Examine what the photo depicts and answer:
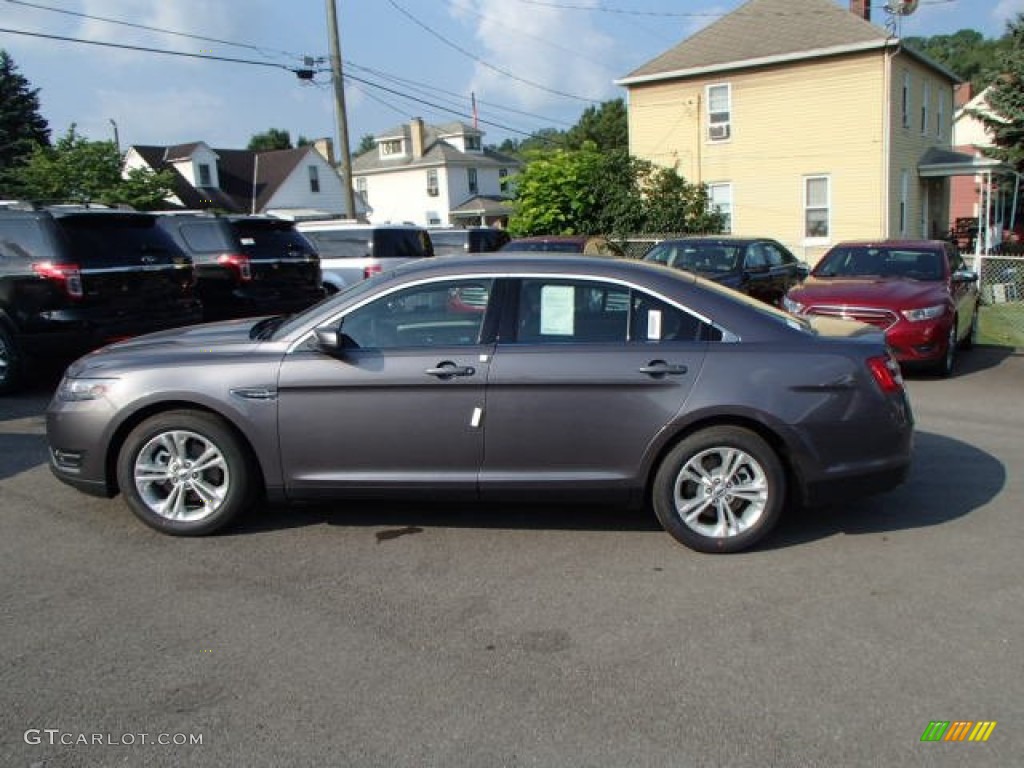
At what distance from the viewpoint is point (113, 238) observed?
8.80 m

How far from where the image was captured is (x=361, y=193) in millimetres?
55812

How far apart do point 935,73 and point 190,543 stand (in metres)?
28.6

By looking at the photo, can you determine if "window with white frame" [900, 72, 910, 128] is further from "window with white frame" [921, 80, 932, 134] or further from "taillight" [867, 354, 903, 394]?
"taillight" [867, 354, 903, 394]

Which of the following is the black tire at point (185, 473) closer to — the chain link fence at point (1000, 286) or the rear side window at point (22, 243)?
the rear side window at point (22, 243)

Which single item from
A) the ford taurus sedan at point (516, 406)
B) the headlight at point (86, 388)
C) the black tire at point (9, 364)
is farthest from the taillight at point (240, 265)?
the ford taurus sedan at point (516, 406)

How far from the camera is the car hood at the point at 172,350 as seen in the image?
194 inches

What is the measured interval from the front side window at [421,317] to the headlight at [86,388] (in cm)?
141

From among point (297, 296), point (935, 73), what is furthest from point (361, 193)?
point (297, 296)

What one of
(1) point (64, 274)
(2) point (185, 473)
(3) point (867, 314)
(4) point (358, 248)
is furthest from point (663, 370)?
(4) point (358, 248)

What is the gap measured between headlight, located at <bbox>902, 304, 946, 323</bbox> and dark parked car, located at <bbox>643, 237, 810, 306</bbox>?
10.9 ft

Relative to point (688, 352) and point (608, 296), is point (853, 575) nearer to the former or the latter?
point (688, 352)

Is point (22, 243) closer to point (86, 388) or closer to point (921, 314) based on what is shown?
point (86, 388)

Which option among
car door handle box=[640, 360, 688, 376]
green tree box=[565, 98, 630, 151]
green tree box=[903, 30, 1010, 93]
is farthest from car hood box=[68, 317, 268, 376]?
green tree box=[903, 30, 1010, 93]

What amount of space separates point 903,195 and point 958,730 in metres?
24.8
